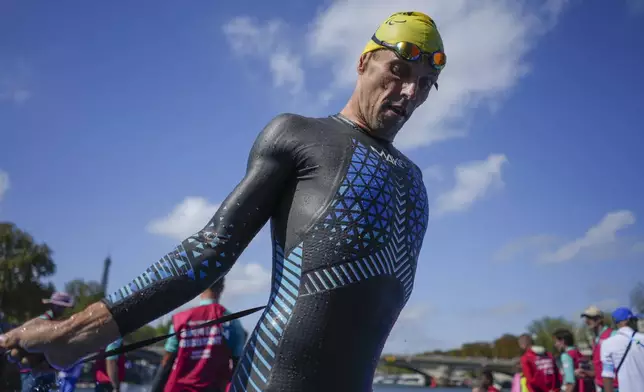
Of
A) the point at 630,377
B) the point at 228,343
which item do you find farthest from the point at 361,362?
the point at 630,377

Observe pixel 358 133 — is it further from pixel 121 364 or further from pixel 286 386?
pixel 121 364

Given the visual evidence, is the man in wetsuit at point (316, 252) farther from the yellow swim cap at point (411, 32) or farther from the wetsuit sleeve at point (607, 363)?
the wetsuit sleeve at point (607, 363)

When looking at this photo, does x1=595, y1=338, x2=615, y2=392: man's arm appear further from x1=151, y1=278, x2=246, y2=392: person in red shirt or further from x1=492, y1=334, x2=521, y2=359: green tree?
x1=492, y1=334, x2=521, y2=359: green tree

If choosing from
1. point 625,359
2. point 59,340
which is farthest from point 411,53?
point 625,359

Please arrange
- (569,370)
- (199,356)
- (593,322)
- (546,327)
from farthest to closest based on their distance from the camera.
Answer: (546,327) → (569,370) → (593,322) → (199,356)

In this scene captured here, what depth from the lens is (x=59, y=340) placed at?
141 centimetres

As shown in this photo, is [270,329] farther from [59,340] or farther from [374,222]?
[59,340]

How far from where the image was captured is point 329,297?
5.40 feet

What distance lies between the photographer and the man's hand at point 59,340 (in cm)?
140

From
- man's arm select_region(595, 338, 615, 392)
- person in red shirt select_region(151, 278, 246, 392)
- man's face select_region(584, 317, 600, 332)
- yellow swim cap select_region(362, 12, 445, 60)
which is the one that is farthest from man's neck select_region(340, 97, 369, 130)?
man's face select_region(584, 317, 600, 332)

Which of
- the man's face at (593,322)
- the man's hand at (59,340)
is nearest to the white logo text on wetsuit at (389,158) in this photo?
the man's hand at (59,340)

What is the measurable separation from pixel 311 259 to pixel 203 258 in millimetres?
335

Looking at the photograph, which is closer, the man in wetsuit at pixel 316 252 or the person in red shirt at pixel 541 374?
the man in wetsuit at pixel 316 252

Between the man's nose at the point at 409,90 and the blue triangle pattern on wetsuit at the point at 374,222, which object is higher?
the man's nose at the point at 409,90
